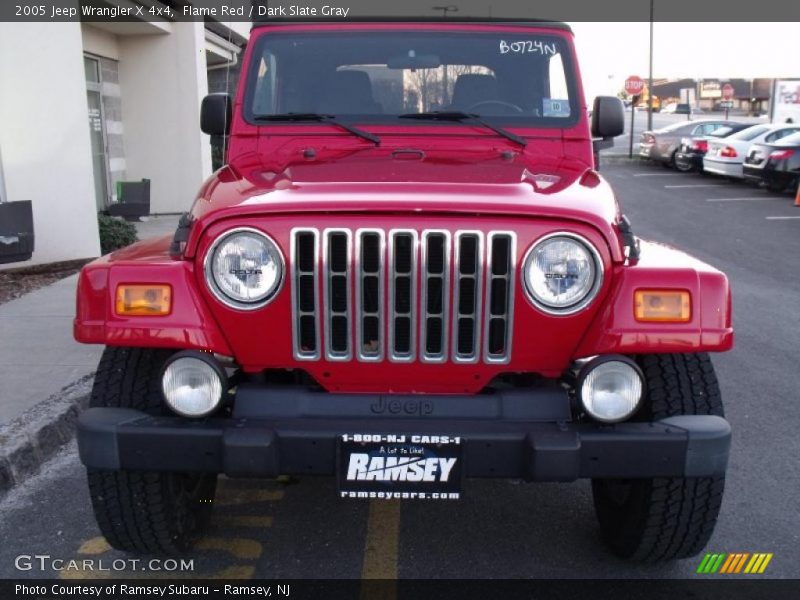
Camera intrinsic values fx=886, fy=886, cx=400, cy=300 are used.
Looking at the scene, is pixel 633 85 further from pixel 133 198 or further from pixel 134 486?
pixel 134 486

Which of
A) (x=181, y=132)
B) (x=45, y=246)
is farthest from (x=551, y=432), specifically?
(x=181, y=132)

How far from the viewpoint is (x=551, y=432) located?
2.81 m

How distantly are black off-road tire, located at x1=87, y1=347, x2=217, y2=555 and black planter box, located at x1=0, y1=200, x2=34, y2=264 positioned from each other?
242 inches

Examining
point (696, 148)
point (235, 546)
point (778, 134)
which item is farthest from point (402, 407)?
point (696, 148)

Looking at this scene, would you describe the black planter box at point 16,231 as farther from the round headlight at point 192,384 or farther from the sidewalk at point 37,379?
the round headlight at point 192,384

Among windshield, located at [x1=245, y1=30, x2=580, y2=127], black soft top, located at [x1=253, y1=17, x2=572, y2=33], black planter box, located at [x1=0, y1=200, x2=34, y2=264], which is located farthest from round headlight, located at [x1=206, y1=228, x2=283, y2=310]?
black planter box, located at [x1=0, y1=200, x2=34, y2=264]

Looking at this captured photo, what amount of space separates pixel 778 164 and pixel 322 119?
53.2 ft

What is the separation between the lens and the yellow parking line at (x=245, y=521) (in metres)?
3.77

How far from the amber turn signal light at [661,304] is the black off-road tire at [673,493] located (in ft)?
0.81

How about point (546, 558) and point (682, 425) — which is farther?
point (546, 558)

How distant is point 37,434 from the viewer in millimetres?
4523

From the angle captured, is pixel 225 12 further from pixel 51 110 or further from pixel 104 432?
pixel 104 432

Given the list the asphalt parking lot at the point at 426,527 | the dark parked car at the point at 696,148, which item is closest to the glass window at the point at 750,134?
the dark parked car at the point at 696,148

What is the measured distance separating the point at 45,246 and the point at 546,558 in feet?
25.5
